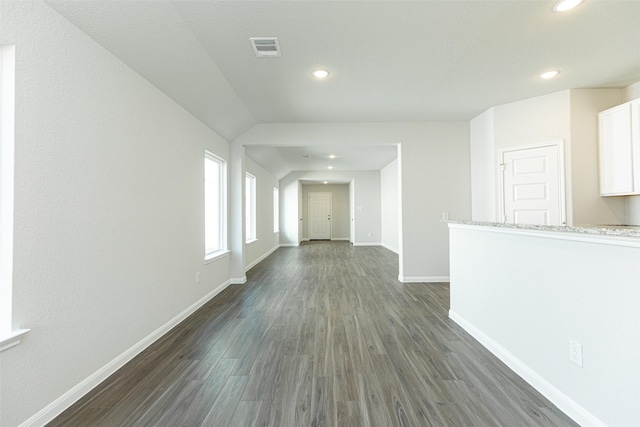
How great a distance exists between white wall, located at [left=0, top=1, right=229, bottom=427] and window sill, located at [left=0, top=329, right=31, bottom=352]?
0.12 ft

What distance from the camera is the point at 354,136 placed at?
4324mm

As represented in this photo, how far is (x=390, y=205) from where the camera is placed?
798 cm

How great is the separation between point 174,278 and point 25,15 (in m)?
2.16

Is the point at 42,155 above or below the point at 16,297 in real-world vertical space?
above

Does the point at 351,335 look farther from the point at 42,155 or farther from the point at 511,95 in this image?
the point at 511,95

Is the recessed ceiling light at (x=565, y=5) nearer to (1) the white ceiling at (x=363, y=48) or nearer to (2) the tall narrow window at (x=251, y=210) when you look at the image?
(1) the white ceiling at (x=363, y=48)

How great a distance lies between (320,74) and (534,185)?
306 centimetres

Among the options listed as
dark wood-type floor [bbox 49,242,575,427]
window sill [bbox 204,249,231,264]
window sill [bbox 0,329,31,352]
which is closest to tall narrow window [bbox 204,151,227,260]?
window sill [bbox 204,249,231,264]

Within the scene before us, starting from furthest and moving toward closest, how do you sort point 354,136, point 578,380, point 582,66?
1. point 354,136
2. point 582,66
3. point 578,380

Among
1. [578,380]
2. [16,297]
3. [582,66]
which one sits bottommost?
[578,380]

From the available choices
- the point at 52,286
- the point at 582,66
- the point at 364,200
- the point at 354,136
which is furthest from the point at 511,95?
the point at 364,200

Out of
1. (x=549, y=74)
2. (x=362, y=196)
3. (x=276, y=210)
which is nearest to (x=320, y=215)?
(x=362, y=196)

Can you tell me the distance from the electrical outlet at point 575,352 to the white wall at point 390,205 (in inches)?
221

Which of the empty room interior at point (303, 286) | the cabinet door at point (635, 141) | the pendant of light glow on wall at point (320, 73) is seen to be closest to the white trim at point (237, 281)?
the empty room interior at point (303, 286)
